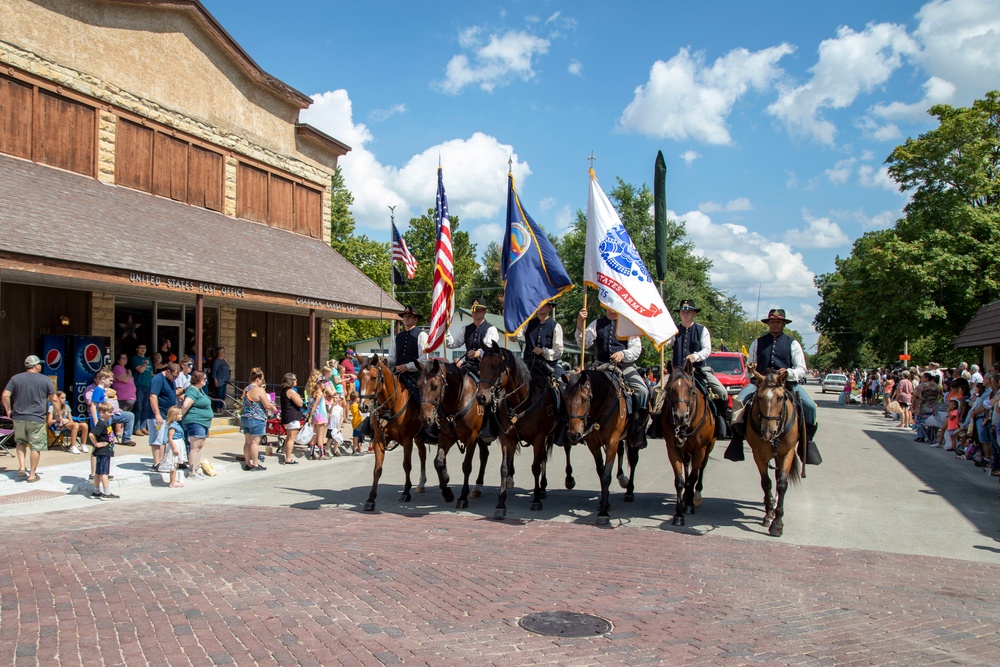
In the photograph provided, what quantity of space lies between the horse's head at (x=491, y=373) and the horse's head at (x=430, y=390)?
24.4 inches

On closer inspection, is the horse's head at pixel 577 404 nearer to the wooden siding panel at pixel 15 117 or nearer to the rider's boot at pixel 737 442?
the rider's boot at pixel 737 442

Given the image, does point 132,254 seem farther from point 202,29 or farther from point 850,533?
point 850,533

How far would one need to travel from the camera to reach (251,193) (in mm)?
22812

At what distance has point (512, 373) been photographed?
9.26m

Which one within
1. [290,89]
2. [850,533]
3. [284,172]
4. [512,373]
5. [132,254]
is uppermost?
[290,89]

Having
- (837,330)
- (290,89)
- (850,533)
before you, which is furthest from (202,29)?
(837,330)

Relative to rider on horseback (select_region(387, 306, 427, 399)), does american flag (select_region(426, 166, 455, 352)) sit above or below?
above

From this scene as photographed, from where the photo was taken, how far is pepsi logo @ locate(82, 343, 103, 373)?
640 inches

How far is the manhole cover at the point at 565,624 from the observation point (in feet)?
17.0

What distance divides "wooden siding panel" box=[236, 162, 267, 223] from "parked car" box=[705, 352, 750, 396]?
14.7m

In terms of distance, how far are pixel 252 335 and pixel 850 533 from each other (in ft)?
61.1

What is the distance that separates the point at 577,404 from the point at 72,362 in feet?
41.8

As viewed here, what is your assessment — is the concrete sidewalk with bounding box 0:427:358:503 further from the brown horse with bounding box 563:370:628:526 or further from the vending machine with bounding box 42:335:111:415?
the brown horse with bounding box 563:370:628:526

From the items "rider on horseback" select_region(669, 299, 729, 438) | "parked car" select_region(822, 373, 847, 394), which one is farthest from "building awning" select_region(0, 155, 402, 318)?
"parked car" select_region(822, 373, 847, 394)
